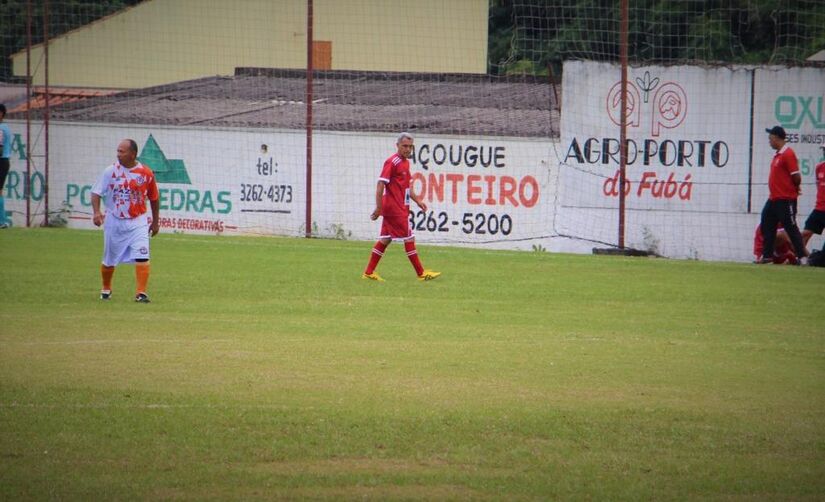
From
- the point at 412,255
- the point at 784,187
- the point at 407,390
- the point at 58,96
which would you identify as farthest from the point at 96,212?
the point at 58,96

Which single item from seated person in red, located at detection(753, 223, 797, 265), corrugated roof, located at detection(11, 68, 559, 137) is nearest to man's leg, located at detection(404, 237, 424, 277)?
seated person in red, located at detection(753, 223, 797, 265)

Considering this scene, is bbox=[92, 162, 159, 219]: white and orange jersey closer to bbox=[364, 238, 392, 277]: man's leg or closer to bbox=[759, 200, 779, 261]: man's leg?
bbox=[364, 238, 392, 277]: man's leg

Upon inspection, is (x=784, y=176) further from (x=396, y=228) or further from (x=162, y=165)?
(x=162, y=165)

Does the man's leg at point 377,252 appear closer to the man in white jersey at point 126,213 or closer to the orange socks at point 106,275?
the man in white jersey at point 126,213

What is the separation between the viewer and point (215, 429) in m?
8.09

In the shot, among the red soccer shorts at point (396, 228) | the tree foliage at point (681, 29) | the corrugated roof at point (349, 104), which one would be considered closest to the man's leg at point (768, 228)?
the corrugated roof at point (349, 104)

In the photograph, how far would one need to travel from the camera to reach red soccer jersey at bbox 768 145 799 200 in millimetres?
20953

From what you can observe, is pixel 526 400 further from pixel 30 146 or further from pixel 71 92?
pixel 71 92

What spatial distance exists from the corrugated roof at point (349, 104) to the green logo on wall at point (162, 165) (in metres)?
1.00

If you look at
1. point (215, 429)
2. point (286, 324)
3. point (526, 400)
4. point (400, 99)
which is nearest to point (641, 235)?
point (400, 99)

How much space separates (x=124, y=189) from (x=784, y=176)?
1156cm

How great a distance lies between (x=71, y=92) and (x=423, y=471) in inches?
1548

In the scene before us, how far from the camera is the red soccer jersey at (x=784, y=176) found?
21.0m

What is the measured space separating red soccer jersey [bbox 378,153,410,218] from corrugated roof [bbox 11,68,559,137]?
30.8 ft
